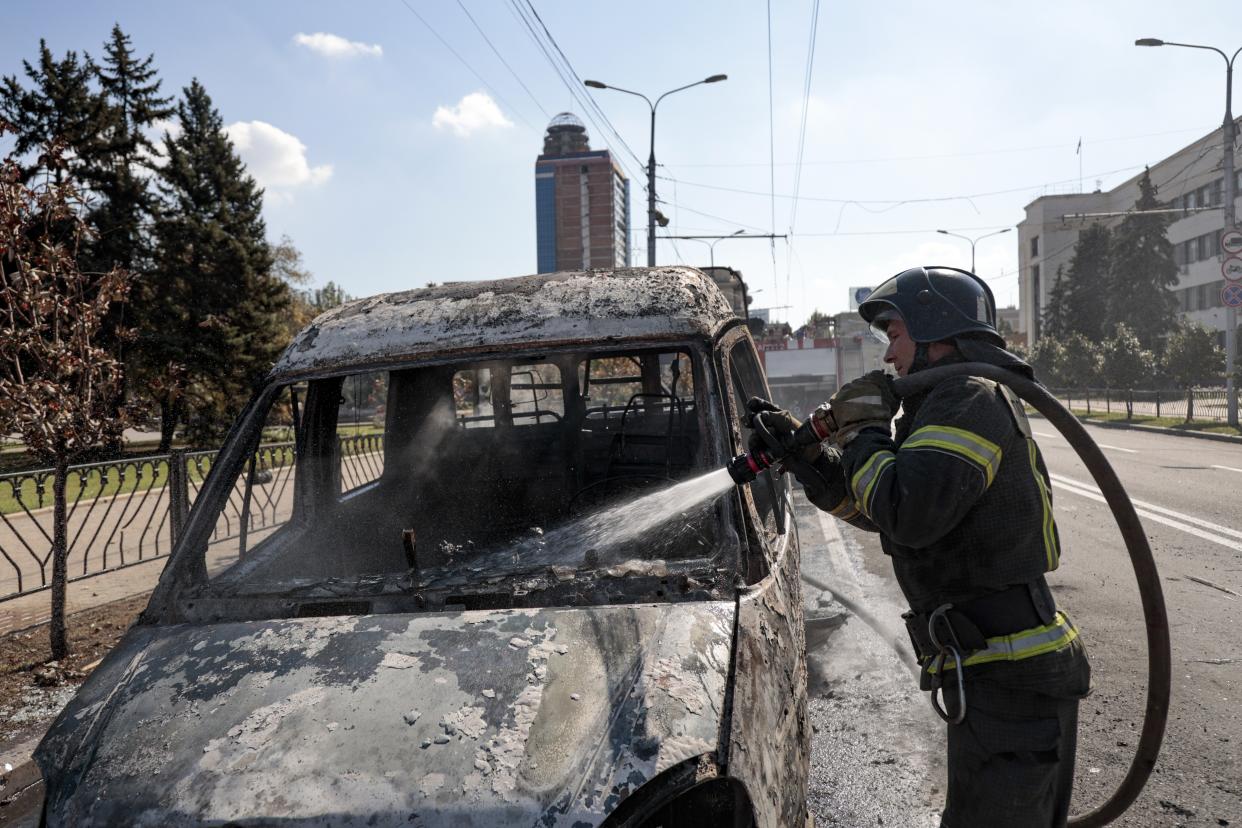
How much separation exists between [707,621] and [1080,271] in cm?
6489

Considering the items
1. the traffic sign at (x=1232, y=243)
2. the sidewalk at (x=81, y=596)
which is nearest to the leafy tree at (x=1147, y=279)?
the traffic sign at (x=1232, y=243)

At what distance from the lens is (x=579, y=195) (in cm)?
7862

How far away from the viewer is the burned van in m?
1.70

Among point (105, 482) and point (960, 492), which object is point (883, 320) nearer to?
point (960, 492)

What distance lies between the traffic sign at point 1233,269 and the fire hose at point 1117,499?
21.0 meters

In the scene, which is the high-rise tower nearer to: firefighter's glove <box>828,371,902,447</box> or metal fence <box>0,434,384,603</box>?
metal fence <box>0,434,384,603</box>

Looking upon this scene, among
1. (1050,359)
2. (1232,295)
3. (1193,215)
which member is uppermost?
(1193,215)

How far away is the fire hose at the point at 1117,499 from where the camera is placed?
2141 millimetres

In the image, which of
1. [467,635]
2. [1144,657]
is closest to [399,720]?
[467,635]

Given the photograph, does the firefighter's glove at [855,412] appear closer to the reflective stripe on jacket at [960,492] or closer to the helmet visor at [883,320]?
the reflective stripe on jacket at [960,492]

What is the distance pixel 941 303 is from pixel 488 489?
219 cm

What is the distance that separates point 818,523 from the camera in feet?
34.7

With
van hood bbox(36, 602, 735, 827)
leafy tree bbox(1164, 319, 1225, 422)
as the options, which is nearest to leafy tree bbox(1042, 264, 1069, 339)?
leafy tree bbox(1164, 319, 1225, 422)

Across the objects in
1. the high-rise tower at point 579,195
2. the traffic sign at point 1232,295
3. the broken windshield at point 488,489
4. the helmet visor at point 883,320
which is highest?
the high-rise tower at point 579,195
